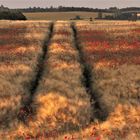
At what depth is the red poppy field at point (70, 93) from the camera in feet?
65.2

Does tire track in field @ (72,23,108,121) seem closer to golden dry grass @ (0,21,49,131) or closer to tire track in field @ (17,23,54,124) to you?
tire track in field @ (17,23,54,124)

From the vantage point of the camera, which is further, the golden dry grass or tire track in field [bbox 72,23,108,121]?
the golden dry grass

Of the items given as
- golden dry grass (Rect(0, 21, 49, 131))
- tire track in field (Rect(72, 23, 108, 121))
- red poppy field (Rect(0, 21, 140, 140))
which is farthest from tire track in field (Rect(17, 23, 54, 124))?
tire track in field (Rect(72, 23, 108, 121))

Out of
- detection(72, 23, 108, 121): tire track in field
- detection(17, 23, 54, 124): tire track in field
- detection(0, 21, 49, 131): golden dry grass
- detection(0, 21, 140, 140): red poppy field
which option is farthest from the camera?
detection(0, 21, 49, 131): golden dry grass

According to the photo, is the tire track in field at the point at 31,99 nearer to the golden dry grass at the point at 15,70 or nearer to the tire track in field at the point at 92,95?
the golden dry grass at the point at 15,70

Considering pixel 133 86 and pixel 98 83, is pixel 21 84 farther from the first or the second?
pixel 133 86

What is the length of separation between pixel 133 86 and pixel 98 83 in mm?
1928

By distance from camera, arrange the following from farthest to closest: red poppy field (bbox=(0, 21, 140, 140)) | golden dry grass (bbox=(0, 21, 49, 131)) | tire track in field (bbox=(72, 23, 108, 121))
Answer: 1. golden dry grass (bbox=(0, 21, 49, 131))
2. tire track in field (bbox=(72, 23, 108, 121))
3. red poppy field (bbox=(0, 21, 140, 140))

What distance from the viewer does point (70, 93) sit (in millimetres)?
24141

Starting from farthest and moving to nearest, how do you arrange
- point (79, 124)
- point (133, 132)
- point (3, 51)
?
point (3, 51) < point (79, 124) < point (133, 132)

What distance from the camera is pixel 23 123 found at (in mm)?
20672

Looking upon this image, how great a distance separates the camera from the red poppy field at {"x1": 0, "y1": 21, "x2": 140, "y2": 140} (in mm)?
19875

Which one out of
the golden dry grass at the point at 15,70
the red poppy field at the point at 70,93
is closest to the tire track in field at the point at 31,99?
the red poppy field at the point at 70,93

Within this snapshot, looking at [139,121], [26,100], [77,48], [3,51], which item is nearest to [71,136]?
[139,121]
